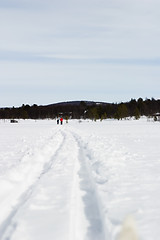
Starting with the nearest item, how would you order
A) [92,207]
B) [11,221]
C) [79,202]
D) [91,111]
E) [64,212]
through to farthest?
[11,221] → [64,212] → [92,207] → [79,202] → [91,111]

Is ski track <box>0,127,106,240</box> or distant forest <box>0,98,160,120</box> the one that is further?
distant forest <box>0,98,160,120</box>

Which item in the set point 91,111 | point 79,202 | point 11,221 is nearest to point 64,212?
point 79,202

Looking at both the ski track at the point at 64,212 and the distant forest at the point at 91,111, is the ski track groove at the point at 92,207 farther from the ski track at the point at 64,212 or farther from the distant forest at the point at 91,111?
the distant forest at the point at 91,111

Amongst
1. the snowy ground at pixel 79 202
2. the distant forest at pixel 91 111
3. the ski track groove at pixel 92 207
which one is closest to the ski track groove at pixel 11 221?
the snowy ground at pixel 79 202

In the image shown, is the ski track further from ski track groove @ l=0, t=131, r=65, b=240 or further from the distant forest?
the distant forest

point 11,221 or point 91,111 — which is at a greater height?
point 91,111

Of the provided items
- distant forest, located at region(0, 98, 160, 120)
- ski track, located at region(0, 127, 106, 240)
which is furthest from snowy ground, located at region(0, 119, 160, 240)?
distant forest, located at region(0, 98, 160, 120)

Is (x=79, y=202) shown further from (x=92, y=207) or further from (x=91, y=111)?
(x=91, y=111)

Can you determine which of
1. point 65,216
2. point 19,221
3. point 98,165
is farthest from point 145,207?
point 98,165

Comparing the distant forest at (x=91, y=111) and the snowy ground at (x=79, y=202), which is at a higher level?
the distant forest at (x=91, y=111)

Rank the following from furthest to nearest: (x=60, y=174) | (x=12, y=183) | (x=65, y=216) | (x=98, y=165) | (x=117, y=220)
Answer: (x=98, y=165), (x=60, y=174), (x=12, y=183), (x=65, y=216), (x=117, y=220)

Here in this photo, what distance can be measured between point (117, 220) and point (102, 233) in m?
0.30

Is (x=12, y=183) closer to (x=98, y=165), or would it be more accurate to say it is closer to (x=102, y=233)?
(x=98, y=165)

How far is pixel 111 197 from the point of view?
14.8 feet
